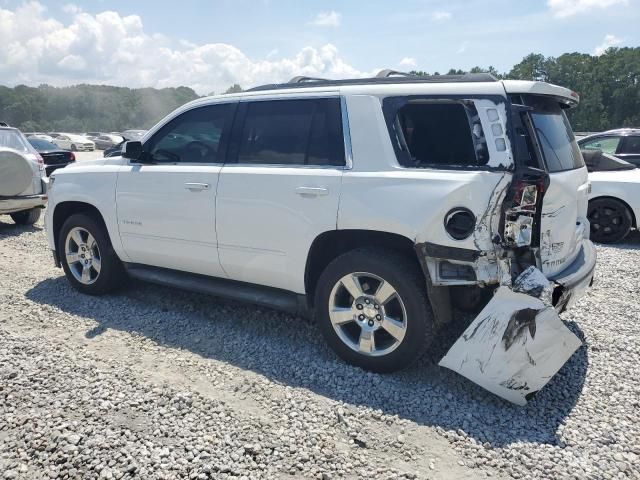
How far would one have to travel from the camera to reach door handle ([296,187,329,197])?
3486 millimetres

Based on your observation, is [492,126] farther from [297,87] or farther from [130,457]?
[130,457]

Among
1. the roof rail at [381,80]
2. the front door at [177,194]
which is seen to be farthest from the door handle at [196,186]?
the roof rail at [381,80]

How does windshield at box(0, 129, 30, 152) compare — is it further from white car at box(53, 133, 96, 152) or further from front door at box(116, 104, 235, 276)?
white car at box(53, 133, 96, 152)

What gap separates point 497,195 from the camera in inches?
116

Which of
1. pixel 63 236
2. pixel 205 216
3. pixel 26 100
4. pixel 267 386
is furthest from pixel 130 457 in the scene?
pixel 26 100

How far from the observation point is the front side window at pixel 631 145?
352 inches

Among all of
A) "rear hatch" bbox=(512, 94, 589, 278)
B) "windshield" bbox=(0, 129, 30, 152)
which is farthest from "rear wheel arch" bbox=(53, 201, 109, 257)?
"windshield" bbox=(0, 129, 30, 152)

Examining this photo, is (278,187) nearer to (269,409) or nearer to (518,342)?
(269,409)

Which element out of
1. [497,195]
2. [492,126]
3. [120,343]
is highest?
[492,126]

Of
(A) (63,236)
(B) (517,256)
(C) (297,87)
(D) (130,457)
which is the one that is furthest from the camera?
(A) (63,236)

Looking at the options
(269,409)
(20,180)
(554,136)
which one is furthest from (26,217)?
(554,136)

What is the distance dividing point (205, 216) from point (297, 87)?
1.25 meters

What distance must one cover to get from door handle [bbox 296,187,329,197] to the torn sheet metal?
130cm

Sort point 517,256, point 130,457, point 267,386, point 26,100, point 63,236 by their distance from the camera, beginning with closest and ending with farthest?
point 130,457, point 517,256, point 267,386, point 63,236, point 26,100
